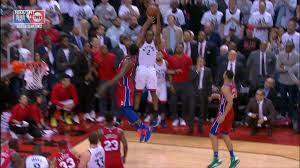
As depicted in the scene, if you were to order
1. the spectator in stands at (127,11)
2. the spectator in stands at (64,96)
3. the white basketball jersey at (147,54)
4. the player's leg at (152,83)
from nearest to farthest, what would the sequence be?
the white basketball jersey at (147,54) < the player's leg at (152,83) < the spectator in stands at (64,96) < the spectator in stands at (127,11)

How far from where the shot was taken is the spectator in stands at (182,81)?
1485 cm

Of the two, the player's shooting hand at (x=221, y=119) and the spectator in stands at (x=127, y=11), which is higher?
the spectator in stands at (x=127, y=11)

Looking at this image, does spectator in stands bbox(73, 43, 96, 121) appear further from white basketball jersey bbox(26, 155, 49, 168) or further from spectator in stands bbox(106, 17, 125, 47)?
white basketball jersey bbox(26, 155, 49, 168)

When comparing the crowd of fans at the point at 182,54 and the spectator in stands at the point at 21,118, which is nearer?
the spectator in stands at the point at 21,118

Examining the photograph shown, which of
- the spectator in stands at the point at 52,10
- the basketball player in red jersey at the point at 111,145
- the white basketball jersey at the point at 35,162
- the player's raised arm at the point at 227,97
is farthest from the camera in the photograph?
the spectator in stands at the point at 52,10

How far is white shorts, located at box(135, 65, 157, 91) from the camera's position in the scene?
14.1 meters

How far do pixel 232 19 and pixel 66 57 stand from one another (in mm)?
3765

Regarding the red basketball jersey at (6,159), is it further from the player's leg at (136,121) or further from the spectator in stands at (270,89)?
the spectator in stands at (270,89)

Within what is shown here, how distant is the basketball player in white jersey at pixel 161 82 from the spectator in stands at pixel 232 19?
1964 mm

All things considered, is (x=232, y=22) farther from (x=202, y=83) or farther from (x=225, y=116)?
(x=225, y=116)

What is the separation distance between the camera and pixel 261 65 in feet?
50.1

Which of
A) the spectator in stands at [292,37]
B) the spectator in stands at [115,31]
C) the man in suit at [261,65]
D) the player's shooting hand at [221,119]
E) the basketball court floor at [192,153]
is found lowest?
the basketball court floor at [192,153]

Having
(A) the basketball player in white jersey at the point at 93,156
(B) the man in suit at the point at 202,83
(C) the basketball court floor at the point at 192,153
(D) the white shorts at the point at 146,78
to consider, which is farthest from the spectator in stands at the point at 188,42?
(A) the basketball player in white jersey at the point at 93,156

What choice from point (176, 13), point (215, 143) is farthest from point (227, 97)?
point (176, 13)
